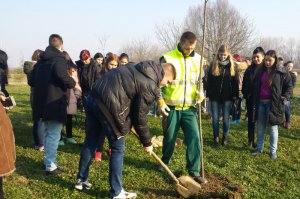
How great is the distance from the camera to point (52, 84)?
4855mm

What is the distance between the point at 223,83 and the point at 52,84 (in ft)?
11.3

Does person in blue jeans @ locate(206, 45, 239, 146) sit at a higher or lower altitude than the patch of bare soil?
higher

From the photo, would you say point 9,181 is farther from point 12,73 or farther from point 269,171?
point 12,73

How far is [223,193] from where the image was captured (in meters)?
4.41

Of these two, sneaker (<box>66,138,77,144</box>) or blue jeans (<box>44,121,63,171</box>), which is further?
sneaker (<box>66,138,77,144</box>)

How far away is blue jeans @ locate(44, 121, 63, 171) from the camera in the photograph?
16.0 feet

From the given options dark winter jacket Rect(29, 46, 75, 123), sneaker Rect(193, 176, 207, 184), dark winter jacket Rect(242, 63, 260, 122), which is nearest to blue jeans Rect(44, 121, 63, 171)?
dark winter jacket Rect(29, 46, 75, 123)

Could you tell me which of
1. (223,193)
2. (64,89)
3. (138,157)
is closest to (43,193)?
(64,89)

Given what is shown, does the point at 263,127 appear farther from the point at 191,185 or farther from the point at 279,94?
the point at 191,185

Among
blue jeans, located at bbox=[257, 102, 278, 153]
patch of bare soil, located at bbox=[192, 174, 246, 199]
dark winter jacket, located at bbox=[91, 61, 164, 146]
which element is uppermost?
dark winter jacket, located at bbox=[91, 61, 164, 146]

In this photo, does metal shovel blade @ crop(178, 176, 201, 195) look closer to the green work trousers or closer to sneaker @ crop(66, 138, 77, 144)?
the green work trousers

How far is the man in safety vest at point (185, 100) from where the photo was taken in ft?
15.8

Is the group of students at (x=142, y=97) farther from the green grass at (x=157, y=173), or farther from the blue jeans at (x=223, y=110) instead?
the green grass at (x=157, y=173)

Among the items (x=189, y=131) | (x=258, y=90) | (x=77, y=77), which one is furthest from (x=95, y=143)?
(x=258, y=90)
